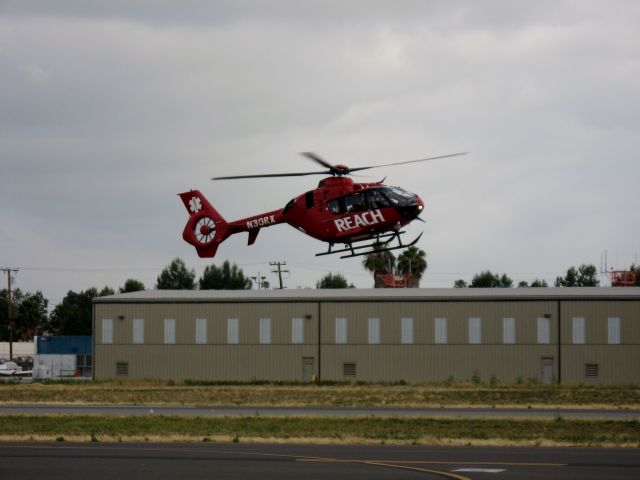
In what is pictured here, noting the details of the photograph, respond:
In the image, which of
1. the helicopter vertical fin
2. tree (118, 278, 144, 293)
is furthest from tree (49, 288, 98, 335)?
the helicopter vertical fin

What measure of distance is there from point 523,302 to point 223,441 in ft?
134

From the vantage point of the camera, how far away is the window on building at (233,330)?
7656cm

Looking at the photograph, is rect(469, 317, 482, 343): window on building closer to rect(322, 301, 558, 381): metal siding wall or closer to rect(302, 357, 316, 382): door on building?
rect(322, 301, 558, 381): metal siding wall

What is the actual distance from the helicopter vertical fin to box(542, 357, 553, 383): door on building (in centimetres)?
3490

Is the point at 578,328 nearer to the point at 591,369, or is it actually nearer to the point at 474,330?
the point at 591,369

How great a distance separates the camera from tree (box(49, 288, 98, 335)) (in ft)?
526

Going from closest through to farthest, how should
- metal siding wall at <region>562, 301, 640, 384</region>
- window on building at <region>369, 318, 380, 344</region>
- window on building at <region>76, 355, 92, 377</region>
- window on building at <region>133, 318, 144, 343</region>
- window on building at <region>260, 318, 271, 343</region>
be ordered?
metal siding wall at <region>562, 301, 640, 384</region>, window on building at <region>369, 318, 380, 344</region>, window on building at <region>260, 318, 271, 343</region>, window on building at <region>133, 318, 144, 343</region>, window on building at <region>76, 355, 92, 377</region>

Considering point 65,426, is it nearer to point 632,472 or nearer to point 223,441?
point 223,441

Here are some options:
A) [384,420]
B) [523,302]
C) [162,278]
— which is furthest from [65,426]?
[162,278]

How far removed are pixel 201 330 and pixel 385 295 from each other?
42.7ft

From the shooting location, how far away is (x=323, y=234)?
39.2 metres

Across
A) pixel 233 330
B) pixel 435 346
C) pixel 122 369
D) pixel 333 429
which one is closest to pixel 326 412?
pixel 333 429


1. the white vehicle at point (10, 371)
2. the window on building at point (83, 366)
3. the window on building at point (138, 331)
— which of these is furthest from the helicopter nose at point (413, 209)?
the white vehicle at point (10, 371)

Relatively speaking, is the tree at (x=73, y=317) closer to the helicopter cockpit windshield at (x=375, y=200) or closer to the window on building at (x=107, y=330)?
the window on building at (x=107, y=330)
